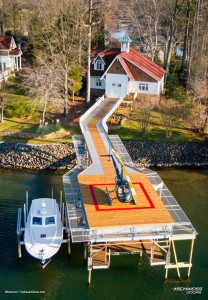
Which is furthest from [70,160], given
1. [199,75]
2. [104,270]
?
[199,75]

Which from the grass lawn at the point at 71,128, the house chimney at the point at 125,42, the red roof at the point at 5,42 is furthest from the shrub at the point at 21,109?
the red roof at the point at 5,42

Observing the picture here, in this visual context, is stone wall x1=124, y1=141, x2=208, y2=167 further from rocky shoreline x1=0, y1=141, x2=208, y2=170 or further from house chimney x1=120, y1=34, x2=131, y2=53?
house chimney x1=120, y1=34, x2=131, y2=53

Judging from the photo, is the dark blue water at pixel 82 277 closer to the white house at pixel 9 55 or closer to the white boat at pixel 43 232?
the white boat at pixel 43 232

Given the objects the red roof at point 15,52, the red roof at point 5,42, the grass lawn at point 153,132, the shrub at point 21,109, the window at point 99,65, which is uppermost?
the red roof at point 5,42

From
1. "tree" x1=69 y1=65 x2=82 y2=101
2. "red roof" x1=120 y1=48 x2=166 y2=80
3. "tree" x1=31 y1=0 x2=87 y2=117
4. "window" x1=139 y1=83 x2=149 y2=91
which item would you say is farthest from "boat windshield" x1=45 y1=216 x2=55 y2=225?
"red roof" x1=120 y1=48 x2=166 y2=80

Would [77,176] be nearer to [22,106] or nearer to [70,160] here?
[70,160]

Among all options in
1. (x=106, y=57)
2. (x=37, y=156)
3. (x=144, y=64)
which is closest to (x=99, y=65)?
(x=106, y=57)
